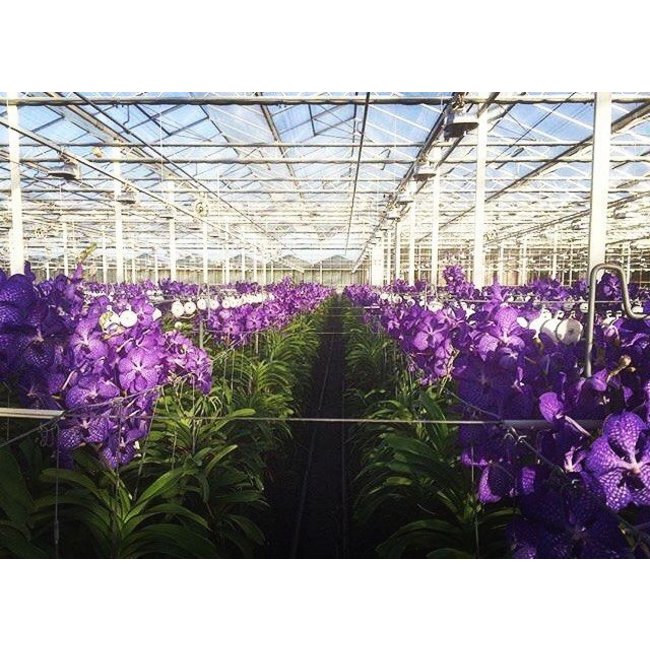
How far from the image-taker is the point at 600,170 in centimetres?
386

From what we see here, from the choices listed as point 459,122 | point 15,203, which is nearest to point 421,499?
point 459,122

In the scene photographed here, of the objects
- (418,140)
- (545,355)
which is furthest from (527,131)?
(545,355)

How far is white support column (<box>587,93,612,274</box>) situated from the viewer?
377 cm

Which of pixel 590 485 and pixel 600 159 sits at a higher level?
pixel 600 159

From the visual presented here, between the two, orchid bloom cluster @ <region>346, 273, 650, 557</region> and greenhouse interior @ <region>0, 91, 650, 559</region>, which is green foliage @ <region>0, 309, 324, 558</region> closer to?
greenhouse interior @ <region>0, 91, 650, 559</region>

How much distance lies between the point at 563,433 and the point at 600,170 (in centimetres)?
323

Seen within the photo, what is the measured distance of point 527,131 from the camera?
27.2ft

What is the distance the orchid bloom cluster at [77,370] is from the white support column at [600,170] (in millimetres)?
3130

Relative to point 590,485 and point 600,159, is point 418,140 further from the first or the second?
point 590,485

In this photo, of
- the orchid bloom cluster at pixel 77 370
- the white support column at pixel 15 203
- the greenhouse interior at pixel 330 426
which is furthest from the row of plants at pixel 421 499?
the white support column at pixel 15 203

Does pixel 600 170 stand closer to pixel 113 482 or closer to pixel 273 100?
pixel 273 100

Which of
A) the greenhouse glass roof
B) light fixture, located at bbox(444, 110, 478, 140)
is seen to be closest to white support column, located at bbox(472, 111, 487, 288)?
the greenhouse glass roof

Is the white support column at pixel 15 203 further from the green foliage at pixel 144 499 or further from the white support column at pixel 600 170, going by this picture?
the white support column at pixel 600 170

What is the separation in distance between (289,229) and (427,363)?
19.1m
